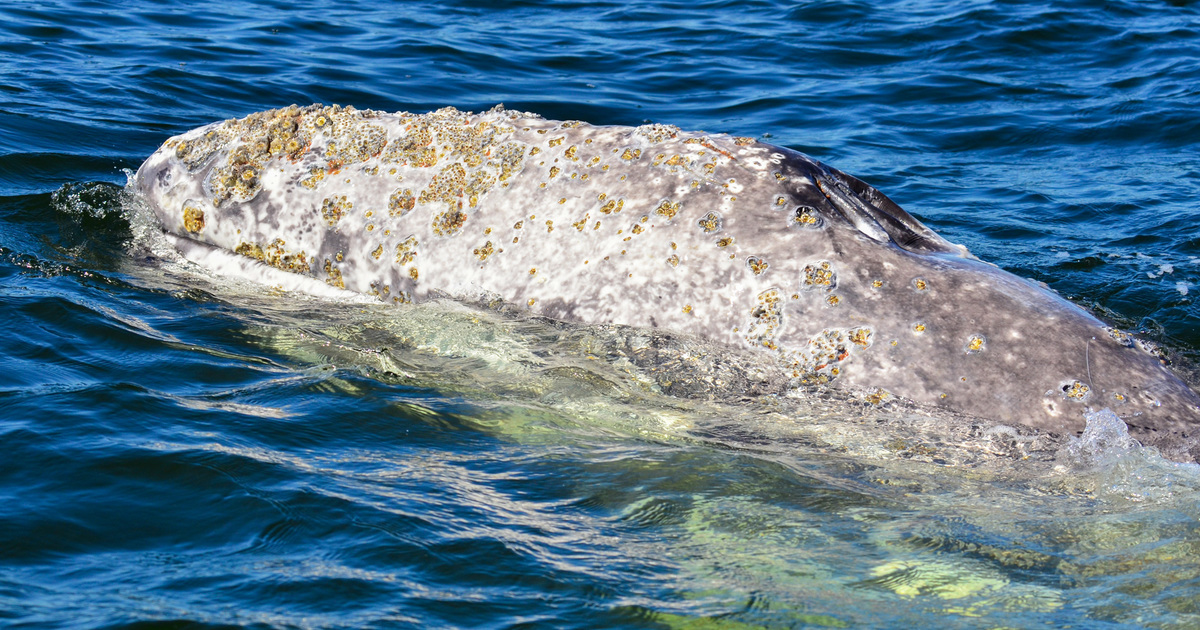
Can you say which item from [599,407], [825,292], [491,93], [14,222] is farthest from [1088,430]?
[491,93]

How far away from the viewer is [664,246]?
17.9ft

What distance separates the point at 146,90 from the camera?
36.8 feet

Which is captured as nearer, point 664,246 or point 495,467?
point 495,467

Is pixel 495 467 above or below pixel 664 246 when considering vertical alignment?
below

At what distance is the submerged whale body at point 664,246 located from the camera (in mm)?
4918

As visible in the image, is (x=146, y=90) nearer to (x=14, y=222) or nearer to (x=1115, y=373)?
(x=14, y=222)

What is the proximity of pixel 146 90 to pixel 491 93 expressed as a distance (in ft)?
11.3

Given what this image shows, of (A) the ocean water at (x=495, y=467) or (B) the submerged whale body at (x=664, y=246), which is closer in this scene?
(A) the ocean water at (x=495, y=467)

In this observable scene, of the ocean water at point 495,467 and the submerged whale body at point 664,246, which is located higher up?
the submerged whale body at point 664,246

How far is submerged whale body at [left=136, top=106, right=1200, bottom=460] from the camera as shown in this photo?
16.1 ft

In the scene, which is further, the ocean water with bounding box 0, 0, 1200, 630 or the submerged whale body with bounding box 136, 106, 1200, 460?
the submerged whale body with bounding box 136, 106, 1200, 460

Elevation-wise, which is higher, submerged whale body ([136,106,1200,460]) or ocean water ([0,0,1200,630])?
submerged whale body ([136,106,1200,460])

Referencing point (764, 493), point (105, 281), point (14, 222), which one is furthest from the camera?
point (14, 222)

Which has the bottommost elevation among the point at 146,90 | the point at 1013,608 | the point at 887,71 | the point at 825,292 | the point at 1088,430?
the point at 1013,608
